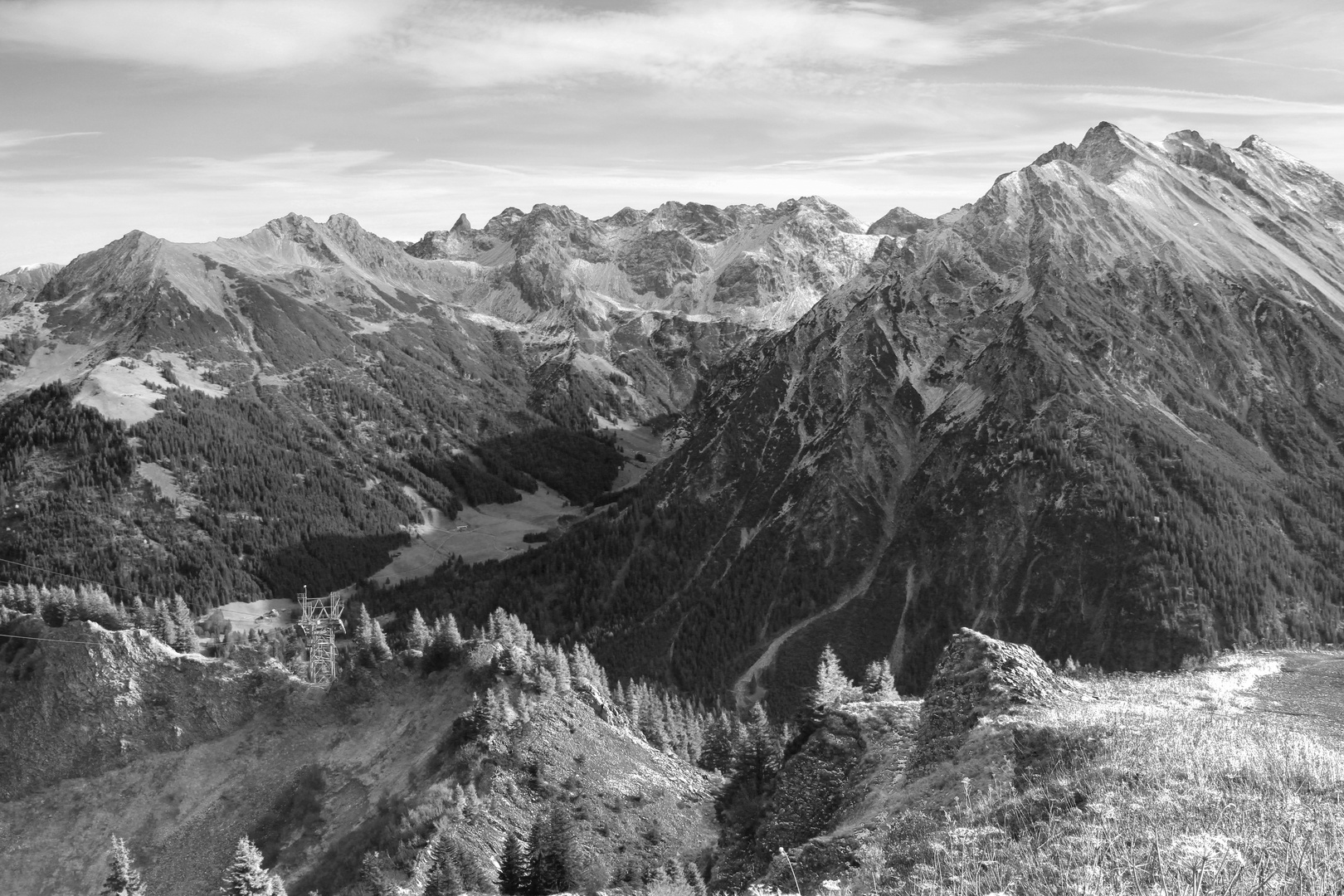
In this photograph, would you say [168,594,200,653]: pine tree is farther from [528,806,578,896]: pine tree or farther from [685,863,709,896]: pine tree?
[685,863,709,896]: pine tree

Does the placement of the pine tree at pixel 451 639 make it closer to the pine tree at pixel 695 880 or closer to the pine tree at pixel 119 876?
the pine tree at pixel 695 880

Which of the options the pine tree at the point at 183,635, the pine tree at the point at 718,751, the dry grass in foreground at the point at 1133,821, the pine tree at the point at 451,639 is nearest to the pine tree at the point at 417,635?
the pine tree at the point at 451,639

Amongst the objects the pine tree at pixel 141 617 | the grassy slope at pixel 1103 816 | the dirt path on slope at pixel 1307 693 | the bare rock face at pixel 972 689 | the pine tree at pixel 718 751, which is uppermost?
the grassy slope at pixel 1103 816

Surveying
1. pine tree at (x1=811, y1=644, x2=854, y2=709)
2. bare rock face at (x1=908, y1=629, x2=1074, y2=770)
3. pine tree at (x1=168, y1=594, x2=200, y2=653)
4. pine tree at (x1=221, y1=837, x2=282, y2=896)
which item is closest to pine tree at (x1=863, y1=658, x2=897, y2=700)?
pine tree at (x1=811, y1=644, x2=854, y2=709)

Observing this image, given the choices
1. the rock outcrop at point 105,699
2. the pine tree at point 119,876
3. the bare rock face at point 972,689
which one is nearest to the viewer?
the bare rock face at point 972,689

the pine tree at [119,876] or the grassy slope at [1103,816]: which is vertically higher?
the grassy slope at [1103,816]

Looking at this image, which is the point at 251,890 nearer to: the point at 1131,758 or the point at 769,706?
the point at 1131,758

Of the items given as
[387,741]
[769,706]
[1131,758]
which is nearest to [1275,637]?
[769,706]
